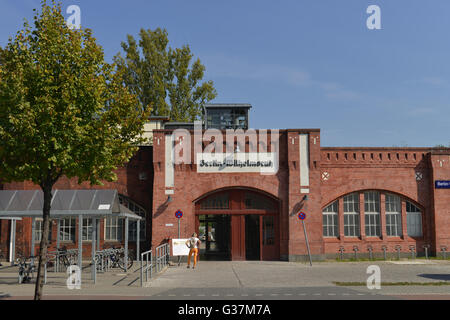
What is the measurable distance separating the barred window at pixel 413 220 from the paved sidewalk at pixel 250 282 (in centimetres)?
352

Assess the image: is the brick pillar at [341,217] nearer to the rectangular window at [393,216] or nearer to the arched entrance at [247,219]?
the rectangular window at [393,216]

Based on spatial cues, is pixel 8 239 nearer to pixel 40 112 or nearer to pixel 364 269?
pixel 40 112

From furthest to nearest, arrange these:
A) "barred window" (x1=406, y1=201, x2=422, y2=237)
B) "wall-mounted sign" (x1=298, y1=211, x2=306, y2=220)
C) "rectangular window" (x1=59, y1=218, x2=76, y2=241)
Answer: "barred window" (x1=406, y1=201, x2=422, y2=237) < "rectangular window" (x1=59, y1=218, x2=76, y2=241) < "wall-mounted sign" (x1=298, y1=211, x2=306, y2=220)

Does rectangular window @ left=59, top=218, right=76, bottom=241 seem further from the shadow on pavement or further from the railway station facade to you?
the shadow on pavement

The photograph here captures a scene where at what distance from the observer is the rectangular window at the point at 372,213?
1083 inches

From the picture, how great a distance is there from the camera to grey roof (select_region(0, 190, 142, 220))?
17797 millimetres

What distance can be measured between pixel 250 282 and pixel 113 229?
12521 millimetres

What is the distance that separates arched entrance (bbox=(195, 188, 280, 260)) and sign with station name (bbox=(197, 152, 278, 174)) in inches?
48.5

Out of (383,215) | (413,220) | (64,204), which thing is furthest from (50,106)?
(413,220)

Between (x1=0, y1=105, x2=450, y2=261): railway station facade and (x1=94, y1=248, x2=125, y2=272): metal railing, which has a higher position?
(x1=0, y1=105, x2=450, y2=261): railway station facade

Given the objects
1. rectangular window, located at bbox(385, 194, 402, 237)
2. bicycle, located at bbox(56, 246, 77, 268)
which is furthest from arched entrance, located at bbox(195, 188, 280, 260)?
bicycle, located at bbox(56, 246, 77, 268)

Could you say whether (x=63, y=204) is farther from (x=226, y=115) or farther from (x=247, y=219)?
(x=226, y=115)

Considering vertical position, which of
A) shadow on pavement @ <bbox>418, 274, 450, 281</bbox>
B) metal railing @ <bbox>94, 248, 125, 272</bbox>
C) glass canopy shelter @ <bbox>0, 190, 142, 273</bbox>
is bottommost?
shadow on pavement @ <bbox>418, 274, 450, 281</bbox>

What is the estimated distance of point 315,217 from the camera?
2589cm
